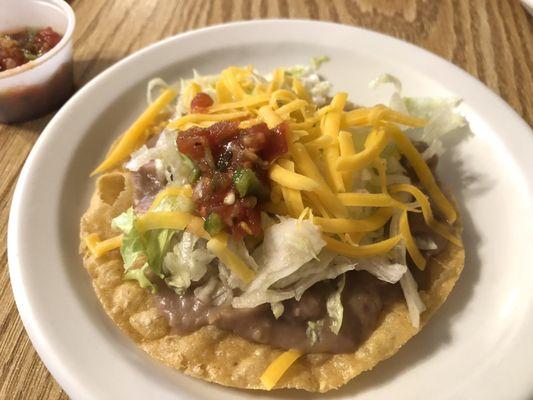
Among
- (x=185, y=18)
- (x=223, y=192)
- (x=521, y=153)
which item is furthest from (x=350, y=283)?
(x=185, y=18)

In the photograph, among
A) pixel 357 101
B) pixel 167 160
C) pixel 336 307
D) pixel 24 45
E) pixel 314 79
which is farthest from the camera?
pixel 24 45

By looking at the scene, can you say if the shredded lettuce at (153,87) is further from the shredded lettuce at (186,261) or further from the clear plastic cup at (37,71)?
the shredded lettuce at (186,261)

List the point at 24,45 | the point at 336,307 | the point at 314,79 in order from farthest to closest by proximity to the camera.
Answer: the point at 24,45
the point at 314,79
the point at 336,307

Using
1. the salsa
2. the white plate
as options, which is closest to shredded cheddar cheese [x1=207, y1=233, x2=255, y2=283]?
the white plate

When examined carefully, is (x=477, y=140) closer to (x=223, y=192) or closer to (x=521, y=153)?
(x=521, y=153)

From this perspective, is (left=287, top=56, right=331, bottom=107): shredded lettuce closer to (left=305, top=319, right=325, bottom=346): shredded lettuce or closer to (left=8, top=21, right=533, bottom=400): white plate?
(left=8, top=21, right=533, bottom=400): white plate

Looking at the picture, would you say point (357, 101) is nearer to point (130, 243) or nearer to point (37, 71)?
point (130, 243)

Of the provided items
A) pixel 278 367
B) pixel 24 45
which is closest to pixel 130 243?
pixel 278 367
